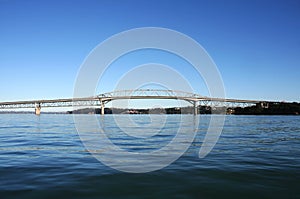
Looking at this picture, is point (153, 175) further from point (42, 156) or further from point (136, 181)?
point (42, 156)

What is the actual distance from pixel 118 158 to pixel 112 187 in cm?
365

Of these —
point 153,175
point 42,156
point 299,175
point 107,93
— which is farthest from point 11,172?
point 107,93

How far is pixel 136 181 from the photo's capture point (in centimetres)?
656

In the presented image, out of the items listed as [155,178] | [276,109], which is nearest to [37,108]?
[276,109]

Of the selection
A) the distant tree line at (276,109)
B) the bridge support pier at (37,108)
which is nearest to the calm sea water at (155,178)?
the bridge support pier at (37,108)

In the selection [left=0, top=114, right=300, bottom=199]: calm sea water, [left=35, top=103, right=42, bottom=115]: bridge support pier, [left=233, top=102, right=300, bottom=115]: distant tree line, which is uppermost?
[left=35, top=103, right=42, bottom=115]: bridge support pier

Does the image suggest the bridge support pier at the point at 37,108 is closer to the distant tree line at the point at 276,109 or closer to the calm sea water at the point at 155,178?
the distant tree line at the point at 276,109

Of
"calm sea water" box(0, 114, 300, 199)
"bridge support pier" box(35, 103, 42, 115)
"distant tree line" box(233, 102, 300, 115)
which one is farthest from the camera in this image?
"distant tree line" box(233, 102, 300, 115)

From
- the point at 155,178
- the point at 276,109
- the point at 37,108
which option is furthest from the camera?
the point at 276,109

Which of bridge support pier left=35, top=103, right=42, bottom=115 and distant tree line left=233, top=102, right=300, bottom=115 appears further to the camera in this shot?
distant tree line left=233, top=102, right=300, bottom=115

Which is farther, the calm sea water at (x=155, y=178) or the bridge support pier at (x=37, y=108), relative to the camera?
the bridge support pier at (x=37, y=108)

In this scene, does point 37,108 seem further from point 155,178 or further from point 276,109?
point 155,178

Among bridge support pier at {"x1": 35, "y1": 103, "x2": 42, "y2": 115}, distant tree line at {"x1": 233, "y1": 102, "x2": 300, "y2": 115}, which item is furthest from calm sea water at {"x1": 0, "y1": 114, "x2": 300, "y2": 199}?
distant tree line at {"x1": 233, "y1": 102, "x2": 300, "y2": 115}

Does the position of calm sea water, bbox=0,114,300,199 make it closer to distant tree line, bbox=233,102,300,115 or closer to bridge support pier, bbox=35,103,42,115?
bridge support pier, bbox=35,103,42,115
